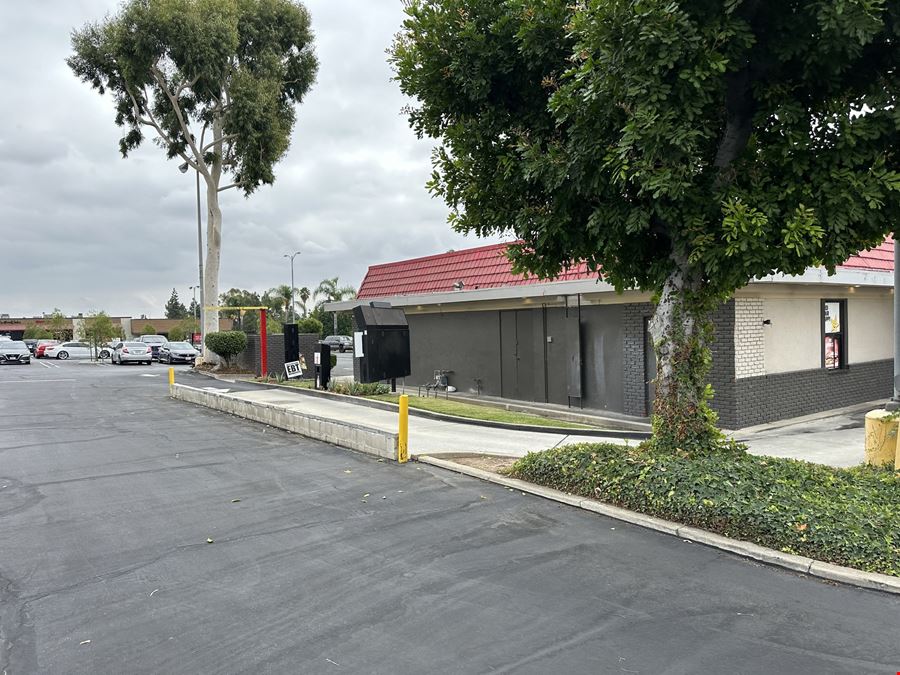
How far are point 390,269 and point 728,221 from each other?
1818cm

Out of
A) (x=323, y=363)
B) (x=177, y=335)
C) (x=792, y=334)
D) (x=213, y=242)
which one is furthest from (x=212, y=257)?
(x=177, y=335)

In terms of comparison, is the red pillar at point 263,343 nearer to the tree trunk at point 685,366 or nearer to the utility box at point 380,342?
the utility box at point 380,342

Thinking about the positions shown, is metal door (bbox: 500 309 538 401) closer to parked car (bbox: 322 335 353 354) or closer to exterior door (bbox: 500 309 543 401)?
exterior door (bbox: 500 309 543 401)

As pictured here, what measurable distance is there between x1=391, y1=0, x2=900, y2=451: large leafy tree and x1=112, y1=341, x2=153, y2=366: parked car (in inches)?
1398

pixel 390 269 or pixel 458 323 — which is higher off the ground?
pixel 390 269

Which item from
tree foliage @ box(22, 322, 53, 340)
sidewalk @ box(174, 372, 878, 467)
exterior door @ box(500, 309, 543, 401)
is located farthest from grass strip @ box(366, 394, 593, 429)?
tree foliage @ box(22, 322, 53, 340)

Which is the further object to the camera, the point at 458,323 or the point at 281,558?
the point at 458,323

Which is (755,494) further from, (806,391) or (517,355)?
(517,355)

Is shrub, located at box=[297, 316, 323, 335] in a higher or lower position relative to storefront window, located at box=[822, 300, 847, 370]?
higher

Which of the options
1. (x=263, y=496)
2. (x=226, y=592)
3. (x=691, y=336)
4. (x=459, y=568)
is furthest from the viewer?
(x=263, y=496)

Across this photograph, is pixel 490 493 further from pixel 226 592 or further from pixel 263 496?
pixel 226 592

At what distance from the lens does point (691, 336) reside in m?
7.43

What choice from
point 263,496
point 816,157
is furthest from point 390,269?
point 816,157

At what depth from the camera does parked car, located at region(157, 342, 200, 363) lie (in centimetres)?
3950
